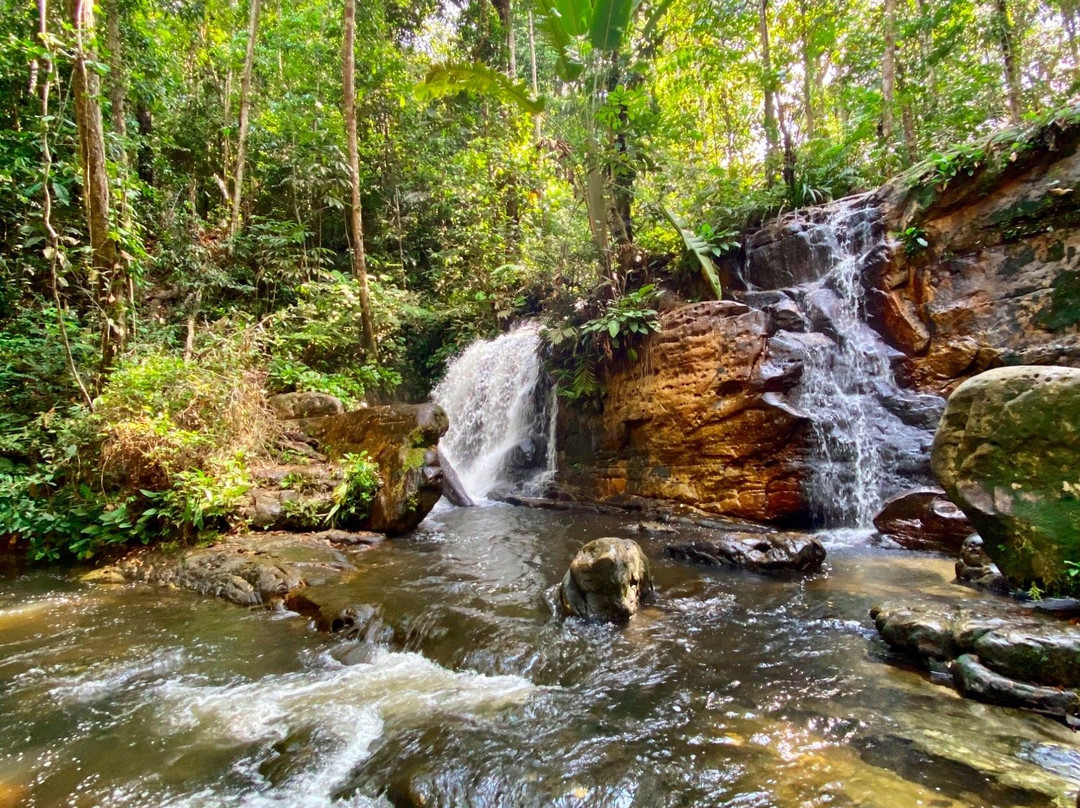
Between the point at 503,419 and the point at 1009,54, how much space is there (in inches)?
495

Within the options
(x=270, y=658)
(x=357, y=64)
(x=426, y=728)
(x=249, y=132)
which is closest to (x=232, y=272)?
(x=249, y=132)

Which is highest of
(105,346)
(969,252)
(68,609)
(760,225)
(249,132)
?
(249,132)

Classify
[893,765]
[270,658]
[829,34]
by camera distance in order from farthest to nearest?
1. [829,34]
2. [270,658]
3. [893,765]

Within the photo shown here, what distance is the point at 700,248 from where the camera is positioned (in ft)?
31.3

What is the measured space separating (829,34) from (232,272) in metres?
13.4

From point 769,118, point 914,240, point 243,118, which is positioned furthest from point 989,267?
point 243,118

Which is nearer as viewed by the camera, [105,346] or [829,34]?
[105,346]

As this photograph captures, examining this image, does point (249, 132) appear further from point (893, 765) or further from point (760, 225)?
point (893, 765)

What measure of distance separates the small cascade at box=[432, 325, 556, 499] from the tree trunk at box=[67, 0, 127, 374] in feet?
19.4

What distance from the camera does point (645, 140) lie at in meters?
10.8

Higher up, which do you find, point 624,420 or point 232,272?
point 232,272

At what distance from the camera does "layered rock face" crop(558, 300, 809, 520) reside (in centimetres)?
772

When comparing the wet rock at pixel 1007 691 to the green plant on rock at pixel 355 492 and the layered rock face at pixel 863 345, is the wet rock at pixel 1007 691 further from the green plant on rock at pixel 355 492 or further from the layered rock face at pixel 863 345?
the green plant on rock at pixel 355 492

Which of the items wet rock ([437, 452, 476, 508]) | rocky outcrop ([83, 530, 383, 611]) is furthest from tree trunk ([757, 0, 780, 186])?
rocky outcrop ([83, 530, 383, 611])
